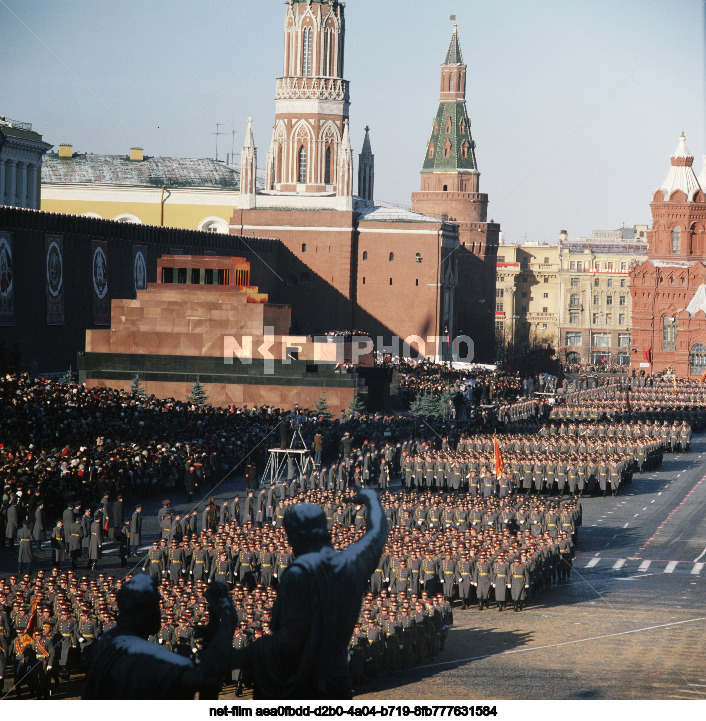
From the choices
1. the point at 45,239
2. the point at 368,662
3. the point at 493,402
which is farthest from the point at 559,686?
the point at 493,402

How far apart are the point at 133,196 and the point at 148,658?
8331cm

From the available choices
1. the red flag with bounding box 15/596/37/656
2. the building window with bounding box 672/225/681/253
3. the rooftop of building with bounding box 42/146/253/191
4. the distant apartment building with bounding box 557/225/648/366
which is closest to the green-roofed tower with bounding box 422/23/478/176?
the distant apartment building with bounding box 557/225/648/366

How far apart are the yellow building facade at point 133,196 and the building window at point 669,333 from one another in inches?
1112

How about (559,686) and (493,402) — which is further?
(493,402)

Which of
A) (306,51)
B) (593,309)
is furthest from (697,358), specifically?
(593,309)

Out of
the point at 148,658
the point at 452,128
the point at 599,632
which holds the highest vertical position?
the point at 452,128

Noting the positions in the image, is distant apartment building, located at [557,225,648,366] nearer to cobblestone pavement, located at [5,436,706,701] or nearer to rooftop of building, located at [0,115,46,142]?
rooftop of building, located at [0,115,46,142]

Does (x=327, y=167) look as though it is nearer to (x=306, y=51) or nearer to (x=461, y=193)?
(x=306, y=51)

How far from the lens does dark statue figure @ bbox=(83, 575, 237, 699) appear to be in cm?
502

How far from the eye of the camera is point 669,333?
81.9 m
